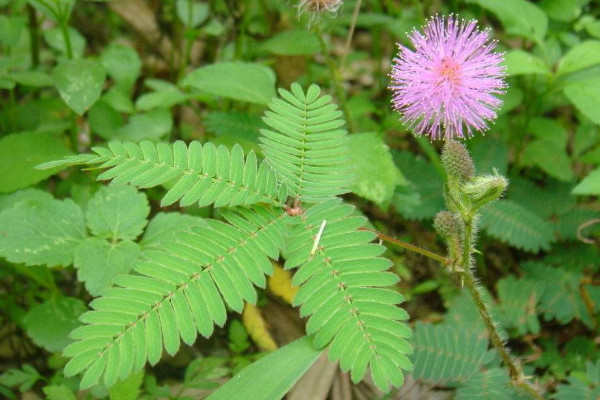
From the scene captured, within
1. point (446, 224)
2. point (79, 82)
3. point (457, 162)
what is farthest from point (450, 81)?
point (79, 82)

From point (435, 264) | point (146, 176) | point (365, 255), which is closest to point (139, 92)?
point (435, 264)

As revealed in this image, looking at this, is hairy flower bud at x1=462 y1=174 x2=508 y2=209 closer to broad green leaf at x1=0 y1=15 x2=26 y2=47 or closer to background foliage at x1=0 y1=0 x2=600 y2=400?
background foliage at x1=0 y1=0 x2=600 y2=400

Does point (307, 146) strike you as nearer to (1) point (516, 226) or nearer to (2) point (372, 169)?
(2) point (372, 169)

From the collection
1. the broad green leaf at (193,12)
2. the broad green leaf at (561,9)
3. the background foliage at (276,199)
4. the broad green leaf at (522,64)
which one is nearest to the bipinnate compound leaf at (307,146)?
the background foliage at (276,199)

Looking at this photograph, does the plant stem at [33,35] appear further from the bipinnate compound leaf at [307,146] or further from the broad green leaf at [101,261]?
the bipinnate compound leaf at [307,146]

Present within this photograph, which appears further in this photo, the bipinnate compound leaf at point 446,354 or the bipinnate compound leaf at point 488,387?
the bipinnate compound leaf at point 446,354
